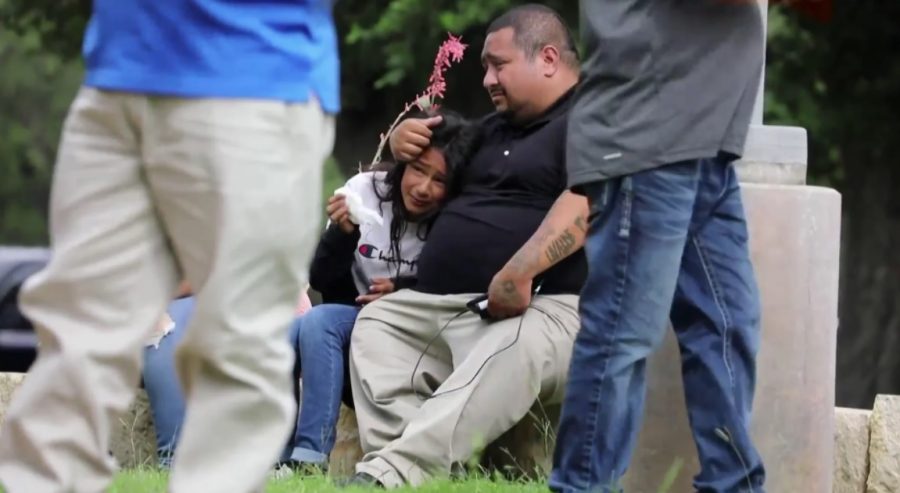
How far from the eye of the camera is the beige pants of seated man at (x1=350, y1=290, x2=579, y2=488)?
5477 mm

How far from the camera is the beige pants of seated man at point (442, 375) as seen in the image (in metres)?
5.48

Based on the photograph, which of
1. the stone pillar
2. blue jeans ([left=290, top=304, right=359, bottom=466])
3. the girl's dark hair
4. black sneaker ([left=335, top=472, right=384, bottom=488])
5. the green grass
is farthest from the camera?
the girl's dark hair

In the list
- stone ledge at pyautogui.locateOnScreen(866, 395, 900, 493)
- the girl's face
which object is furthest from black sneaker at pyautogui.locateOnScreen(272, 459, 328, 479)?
stone ledge at pyautogui.locateOnScreen(866, 395, 900, 493)

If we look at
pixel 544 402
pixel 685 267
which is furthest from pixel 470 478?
pixel 685 267

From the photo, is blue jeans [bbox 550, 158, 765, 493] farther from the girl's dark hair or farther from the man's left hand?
the girl's dark hair

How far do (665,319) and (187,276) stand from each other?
1.59 meters

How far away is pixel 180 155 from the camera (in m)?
3.21


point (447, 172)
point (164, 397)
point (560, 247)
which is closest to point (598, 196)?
point (560, 247)

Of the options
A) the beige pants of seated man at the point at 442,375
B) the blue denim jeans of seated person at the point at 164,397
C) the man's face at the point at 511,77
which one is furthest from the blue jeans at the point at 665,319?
the blue denim jeans of seated person at the point at 164,397

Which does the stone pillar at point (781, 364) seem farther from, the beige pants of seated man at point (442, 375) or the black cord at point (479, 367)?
the black cord at point (479, 367)

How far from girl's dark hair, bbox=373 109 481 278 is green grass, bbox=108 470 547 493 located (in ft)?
4.05

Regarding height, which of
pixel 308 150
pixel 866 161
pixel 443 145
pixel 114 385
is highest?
pixel 308 150

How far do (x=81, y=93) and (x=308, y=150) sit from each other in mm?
458

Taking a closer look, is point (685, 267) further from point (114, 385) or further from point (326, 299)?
point (326, 299)
